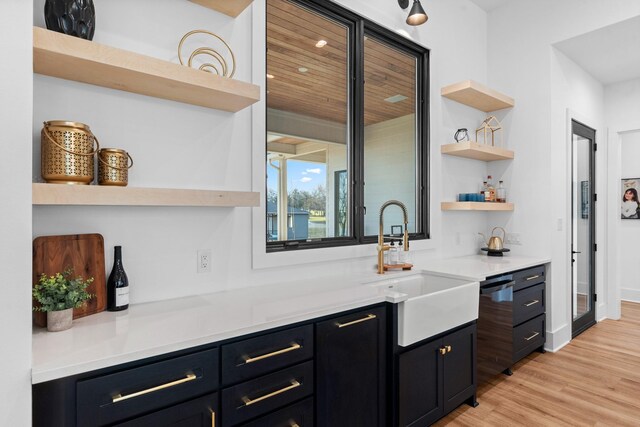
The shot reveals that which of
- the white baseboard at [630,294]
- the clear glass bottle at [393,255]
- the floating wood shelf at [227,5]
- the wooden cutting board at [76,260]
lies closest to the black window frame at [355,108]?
the clear glass bottle at [393,255]

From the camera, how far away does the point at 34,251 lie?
1.35m

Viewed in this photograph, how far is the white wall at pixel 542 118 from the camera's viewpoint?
335 cm

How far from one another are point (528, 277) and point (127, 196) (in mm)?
3016

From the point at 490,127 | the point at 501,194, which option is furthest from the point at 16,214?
the point at 490,127

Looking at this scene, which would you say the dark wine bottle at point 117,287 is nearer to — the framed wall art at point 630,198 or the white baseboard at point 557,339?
the white baseboard at point 557,339

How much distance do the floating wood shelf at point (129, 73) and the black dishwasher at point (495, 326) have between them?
6.68ft

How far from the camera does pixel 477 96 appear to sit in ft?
10.9

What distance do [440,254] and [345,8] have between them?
214 centimetres

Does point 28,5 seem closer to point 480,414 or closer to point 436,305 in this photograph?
point 436,305

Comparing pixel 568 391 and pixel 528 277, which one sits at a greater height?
pixel 528 277

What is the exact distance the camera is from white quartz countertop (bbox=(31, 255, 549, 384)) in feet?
3.51

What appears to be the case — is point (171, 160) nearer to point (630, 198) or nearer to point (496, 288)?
point (496, 288)

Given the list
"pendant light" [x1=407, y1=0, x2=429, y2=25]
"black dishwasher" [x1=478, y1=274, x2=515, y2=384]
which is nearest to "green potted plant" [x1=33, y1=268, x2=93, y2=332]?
"black dishwasher" [x1=478, y1=274, x2=515, y2=384]

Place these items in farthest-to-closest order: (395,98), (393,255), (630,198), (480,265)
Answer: (630,198)
(395,98)
(480,265)
(393,255)
